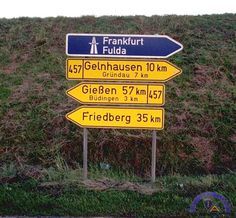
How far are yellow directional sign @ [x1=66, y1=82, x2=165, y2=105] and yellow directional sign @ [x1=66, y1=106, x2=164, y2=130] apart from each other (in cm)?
14

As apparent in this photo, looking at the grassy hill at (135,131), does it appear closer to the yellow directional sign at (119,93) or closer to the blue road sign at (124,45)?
the yellow directional sign at (119,93)

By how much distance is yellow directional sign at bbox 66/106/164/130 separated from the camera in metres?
6.88

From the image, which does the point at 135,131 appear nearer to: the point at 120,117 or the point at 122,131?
the point at 122,131

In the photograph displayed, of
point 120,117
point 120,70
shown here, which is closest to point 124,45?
point 120,70

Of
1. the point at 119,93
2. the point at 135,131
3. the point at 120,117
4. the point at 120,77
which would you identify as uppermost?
the point at 120,77

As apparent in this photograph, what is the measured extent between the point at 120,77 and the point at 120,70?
0.12 m

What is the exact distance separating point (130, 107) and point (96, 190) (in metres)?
1.46

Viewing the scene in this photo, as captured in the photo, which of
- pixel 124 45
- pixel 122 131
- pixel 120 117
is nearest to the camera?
pixel 124 45

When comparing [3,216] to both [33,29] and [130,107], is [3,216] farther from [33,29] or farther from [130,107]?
[33,29]

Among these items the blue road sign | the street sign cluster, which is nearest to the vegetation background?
the street sign cluster

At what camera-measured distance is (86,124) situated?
22.9ft

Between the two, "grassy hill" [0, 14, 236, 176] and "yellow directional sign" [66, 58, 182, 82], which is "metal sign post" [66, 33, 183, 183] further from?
"grassy hill" [0, 14, 236, 176]

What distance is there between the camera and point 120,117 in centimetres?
693

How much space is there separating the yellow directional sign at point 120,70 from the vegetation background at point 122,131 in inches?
66.7
